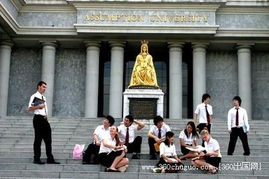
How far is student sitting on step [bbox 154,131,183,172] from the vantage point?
10.9 m

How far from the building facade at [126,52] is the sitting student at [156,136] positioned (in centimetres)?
1621

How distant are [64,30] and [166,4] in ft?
22.0

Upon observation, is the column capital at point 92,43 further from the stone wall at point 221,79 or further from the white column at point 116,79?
the stone wall at point 221,79

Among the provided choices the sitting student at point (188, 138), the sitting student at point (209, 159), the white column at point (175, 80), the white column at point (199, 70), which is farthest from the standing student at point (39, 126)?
the white column at point (199, 70)

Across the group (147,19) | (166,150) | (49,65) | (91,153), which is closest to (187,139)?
(166,150)

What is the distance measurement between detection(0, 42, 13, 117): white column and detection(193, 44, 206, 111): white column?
12094 millimetres

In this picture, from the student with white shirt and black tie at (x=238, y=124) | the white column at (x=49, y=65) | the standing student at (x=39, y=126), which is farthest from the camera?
the white column at (x=49, y=65)

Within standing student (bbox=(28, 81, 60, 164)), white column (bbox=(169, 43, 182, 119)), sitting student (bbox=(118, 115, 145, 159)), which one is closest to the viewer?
standing student (bbox=(28, 81, 60, 164))

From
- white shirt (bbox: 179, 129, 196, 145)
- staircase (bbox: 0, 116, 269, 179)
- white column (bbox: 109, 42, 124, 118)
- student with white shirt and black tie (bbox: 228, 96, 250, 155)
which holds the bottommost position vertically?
staircase (bbox: 0, 116, 269, 179)

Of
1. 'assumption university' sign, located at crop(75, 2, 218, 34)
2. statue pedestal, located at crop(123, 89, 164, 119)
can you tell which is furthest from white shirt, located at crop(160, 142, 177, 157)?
'assumption university' sign, located at crop(75, 2, 218, 34)

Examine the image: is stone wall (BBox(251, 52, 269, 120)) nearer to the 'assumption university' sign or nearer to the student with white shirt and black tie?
the 'assumption university' sign

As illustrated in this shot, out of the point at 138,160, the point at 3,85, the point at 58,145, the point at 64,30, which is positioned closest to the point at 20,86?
the point at 3,85

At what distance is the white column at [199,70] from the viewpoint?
96.6ft

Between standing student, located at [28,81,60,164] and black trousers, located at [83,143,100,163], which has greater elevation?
standing student, located at [28,81,60,164]
